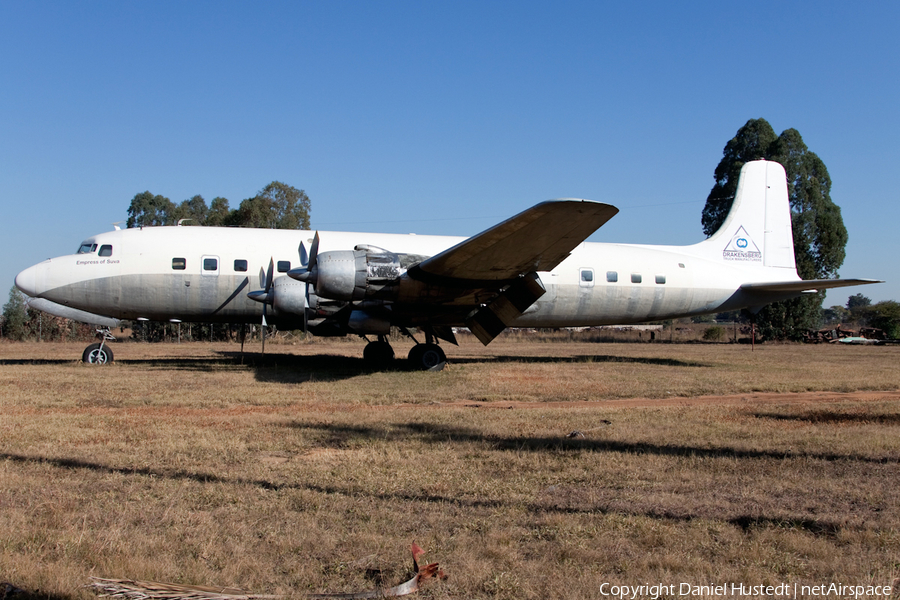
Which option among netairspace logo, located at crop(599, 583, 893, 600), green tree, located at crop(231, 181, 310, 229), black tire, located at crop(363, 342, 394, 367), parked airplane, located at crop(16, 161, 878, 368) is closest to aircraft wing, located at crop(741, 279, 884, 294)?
parked airplane, located at crop(16, 161, 878, 368)

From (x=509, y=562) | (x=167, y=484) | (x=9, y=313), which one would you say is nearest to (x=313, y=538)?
(x=509, y=562)

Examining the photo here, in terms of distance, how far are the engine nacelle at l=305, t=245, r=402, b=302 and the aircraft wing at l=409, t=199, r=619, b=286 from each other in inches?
22.7

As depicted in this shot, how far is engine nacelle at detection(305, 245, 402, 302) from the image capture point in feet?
42.4

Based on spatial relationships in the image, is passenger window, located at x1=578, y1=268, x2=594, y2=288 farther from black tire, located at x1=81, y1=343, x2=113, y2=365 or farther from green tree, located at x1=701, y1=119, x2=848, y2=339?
green tree, located at x1=701, y1=119, x2=848, y2=339

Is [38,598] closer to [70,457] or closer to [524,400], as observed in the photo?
[70,457]

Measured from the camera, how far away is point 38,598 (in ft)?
9.80

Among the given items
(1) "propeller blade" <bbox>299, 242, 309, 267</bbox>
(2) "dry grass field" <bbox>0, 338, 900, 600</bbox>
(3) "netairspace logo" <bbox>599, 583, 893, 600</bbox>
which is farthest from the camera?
(1) "propeller blade" <bbox>299, 242, 309, 267</bbox>

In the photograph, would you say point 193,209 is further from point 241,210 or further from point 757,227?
point 757,227

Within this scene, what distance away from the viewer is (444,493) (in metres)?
4.86

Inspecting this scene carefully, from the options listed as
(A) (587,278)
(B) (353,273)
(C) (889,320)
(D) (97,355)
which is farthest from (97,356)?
(C) (889,320)

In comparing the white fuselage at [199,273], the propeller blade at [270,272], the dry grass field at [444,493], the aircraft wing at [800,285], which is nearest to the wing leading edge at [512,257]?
the white fuselage at [199,273]

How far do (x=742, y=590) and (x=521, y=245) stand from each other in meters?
9.66

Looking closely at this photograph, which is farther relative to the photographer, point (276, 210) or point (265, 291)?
point (276, 210)

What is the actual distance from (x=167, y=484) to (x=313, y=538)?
182cm
